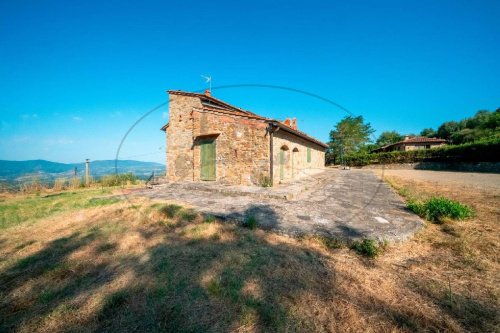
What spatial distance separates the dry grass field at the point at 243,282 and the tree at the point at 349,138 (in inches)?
1374

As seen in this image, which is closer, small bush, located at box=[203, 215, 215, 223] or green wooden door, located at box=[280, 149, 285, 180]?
small bush, located at box=[203, 215, 215, 223]

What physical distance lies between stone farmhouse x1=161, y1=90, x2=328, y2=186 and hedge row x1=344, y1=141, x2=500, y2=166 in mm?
17674

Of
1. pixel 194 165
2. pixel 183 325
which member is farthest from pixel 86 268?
pixel 194 165

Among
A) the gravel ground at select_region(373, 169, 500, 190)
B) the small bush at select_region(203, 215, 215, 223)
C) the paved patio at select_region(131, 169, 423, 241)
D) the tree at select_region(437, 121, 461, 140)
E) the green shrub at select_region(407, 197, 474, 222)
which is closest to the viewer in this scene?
the paved patio at select_region(131, 169, 423, 241)

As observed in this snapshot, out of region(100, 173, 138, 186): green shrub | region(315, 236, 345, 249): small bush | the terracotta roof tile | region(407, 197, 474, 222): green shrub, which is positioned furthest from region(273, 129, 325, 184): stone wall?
region(100, 173, 138, 186): green shrub

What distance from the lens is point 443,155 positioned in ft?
70.8

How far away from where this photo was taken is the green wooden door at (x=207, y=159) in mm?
10062

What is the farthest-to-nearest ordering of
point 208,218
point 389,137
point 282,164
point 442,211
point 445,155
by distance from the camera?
1. point 389,137
2. point 445,155
3. point 282,164
4. point 208,218
5. point 442,211

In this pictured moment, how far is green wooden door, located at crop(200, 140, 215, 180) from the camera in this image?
33.0 feet

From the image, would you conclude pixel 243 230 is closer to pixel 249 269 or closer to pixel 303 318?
pixel 249 269

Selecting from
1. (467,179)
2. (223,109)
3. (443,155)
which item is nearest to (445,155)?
(443,155)

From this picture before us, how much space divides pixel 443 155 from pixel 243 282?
2801cm

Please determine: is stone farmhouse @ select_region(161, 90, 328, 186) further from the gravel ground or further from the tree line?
the tree line

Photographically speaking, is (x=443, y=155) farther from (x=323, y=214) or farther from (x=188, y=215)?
(x=188, y=215)
